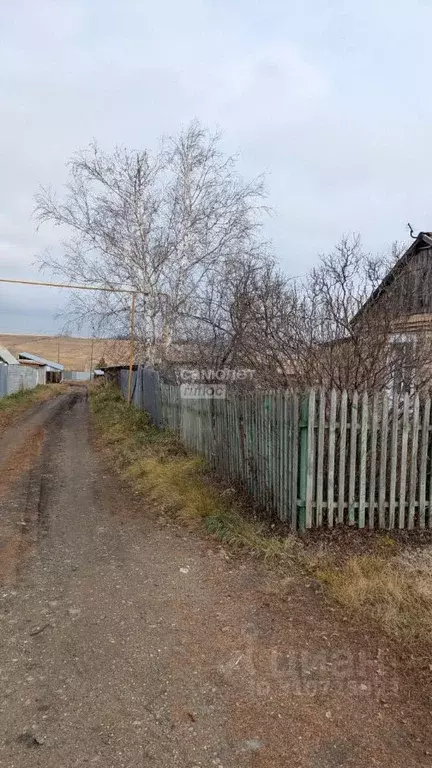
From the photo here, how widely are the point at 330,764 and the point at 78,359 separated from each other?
11486 cm

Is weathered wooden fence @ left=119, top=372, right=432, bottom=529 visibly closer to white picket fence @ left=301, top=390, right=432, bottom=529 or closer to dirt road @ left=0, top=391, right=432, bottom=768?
white picket fence @ left=301, top=390, right=432, bottom=529

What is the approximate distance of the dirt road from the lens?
2.30 metres

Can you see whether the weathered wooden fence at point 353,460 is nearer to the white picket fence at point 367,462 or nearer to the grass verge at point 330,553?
the white picket fence at point 367,462

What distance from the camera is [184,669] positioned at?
292 cm

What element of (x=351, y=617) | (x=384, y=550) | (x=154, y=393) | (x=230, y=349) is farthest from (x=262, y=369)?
(x=154, y=393)

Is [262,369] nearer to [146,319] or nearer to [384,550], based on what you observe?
[384,550]

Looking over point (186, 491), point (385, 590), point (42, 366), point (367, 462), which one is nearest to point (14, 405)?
point (186, 491)

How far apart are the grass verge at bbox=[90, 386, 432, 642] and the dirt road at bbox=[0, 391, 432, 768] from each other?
25cm

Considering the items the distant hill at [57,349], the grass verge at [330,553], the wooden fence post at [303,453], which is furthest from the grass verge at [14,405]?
the distant hill at [57,349]

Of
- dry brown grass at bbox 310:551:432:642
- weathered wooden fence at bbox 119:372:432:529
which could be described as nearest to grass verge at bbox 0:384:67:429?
weathered wooden fence at bbox 119:372:432:529

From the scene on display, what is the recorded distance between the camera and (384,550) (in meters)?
4.56

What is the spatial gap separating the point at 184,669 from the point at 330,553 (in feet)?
6.76

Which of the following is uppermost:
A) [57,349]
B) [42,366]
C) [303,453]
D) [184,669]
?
[57,349]

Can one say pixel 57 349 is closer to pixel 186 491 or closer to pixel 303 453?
pixel 186 491
